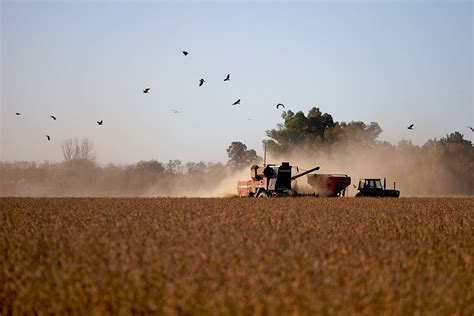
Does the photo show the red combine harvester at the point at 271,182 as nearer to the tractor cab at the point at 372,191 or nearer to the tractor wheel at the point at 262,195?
the tractor wheel at the point at 262,195

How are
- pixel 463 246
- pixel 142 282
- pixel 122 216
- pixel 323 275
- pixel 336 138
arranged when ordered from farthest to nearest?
1. pixel 336 138
2. pixel 122 216
3. pixel 463 246
4. pixel 323 275
5. pixel 142 282

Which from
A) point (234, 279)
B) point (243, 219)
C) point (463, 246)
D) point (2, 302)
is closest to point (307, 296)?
point (234, 279)

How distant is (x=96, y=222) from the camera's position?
21.8 metres

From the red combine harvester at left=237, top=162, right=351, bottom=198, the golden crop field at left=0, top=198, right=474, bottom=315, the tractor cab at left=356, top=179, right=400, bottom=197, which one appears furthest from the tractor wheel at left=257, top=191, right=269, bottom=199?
the golden crop field at left=0, top=198, right=474, bottom=315

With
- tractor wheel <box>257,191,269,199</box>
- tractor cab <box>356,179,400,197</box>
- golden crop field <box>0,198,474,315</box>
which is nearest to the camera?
golden crop field <box>0,198,474,315</box>

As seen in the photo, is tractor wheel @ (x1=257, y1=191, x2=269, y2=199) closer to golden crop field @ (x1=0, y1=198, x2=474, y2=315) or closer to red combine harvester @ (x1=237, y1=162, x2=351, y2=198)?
red combine harvester @ (x1=237, y1=162, x2=351, y2=198)

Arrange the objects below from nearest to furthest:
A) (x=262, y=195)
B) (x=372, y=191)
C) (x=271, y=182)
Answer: (x=271, y=182), (x=262, y=195), (x=372, y=191)

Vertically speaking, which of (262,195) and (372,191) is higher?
(372,191)

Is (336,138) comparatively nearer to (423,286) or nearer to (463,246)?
(463,246)

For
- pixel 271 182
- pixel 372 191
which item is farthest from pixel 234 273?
pixel 372 191

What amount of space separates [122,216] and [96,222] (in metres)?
2.92

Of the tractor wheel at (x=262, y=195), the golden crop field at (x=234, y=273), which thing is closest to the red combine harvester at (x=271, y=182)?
the tractor wheel at (x=262, y=195)

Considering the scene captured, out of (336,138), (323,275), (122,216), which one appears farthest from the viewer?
(336,138)

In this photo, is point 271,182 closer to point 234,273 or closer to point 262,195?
point 262,195
